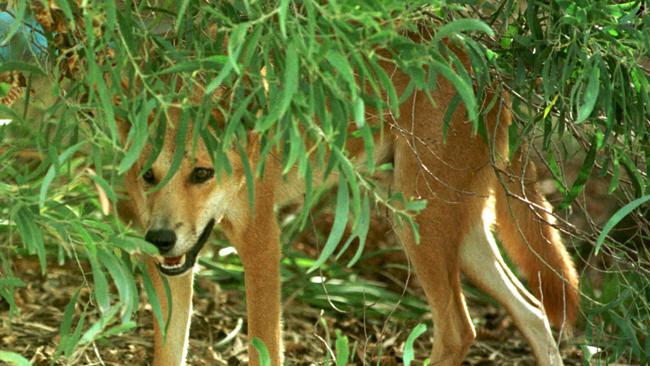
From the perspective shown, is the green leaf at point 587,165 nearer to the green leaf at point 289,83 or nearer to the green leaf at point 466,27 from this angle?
the green leaf at point 466,27

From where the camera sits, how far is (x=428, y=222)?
13.2 feet

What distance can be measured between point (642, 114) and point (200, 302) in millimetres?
2600

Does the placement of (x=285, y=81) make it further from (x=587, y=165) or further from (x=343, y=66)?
(x=587, y=165)

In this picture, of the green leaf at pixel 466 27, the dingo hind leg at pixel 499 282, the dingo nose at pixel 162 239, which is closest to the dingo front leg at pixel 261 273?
the dingo nose at pixel 162 239

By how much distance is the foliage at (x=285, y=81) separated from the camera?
2160 millimetres

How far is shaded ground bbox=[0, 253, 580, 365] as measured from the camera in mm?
4450

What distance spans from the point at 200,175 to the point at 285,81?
171 centimetres

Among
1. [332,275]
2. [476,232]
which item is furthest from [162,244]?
[332,275]

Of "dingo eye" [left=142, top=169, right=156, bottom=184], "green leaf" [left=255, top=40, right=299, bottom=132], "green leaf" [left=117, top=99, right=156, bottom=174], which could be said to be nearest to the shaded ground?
"dingo eye" [left=142, top=169, right=156, bottom=184]

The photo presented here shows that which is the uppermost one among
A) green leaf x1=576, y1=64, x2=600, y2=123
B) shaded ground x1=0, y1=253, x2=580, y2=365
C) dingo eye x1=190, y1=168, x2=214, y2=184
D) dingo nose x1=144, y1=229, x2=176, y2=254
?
green leaf x1=576, y1=64, x2=600, y2=123

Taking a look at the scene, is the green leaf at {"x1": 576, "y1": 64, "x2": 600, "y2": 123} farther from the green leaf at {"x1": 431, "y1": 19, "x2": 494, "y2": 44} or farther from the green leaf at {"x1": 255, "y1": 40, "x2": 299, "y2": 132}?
the green leaf at {"x1": 255, "y1": 40, "x2": 299, "y2": 132}

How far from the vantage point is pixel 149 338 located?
4.63 metres

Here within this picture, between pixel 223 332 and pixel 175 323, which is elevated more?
pixel 175 323

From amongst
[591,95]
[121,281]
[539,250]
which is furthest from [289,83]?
[539,250]
